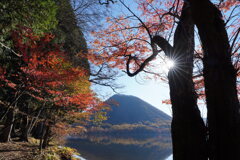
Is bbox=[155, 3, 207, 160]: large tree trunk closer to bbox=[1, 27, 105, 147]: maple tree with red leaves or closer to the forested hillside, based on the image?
the forested hillside

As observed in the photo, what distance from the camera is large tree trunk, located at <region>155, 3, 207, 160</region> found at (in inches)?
78.3

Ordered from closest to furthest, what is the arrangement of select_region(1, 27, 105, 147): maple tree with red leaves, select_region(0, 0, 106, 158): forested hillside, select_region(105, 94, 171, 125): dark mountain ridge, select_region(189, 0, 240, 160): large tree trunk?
select_region(189, 0, 240, 160): large tree trunk → select_region(0, 0, 106, 158): forested hillside → select_region(1, 27, 105, 147): maple tree with red leaves → select_region(105, 94, 171, 125): dark mountain ridge

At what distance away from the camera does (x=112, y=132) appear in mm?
99000

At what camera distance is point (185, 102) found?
7.54ft

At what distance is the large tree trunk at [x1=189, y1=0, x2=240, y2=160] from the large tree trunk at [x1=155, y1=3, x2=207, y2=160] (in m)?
0.24

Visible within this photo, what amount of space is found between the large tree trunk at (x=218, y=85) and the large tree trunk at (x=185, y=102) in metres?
0.24

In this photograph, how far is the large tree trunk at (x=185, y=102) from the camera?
1989 millimetres

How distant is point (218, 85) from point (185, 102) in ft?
2.23

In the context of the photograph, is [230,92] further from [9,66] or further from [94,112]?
[94,112]

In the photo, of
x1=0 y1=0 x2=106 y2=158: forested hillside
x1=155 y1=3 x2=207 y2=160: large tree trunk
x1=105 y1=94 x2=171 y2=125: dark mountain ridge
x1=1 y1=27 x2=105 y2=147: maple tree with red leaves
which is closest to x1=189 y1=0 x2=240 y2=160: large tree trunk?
x1=155 y1=3 x2=207 y2=160: large tree trunk

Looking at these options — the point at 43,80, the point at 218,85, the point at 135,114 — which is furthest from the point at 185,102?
the point at 135,114

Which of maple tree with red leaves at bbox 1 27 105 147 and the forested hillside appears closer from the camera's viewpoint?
the forested hillside

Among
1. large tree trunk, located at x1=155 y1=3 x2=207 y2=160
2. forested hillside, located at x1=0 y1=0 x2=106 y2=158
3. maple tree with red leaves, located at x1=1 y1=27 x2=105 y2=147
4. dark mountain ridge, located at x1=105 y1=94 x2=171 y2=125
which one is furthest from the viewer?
dark mountain ridge, located at x1=105 y1=94 x2=171 y2=125

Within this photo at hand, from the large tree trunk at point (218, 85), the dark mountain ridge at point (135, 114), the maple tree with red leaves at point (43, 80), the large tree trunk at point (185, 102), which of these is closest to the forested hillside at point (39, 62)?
the maple tree with red leaves at point (43, 80)
